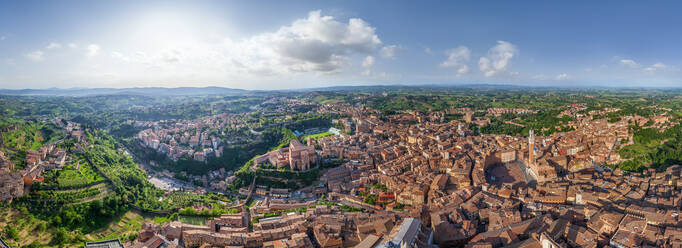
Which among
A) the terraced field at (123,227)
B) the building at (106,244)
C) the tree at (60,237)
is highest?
the tree at (60,237)

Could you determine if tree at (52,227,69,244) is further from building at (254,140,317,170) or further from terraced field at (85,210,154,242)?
building at (254,140,317,170)

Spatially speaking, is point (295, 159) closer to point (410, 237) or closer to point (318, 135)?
point (318, 135)

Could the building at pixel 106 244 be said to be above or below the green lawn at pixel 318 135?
below

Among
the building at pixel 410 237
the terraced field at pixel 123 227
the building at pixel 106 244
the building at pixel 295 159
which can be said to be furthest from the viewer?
the building at pixel 295 159

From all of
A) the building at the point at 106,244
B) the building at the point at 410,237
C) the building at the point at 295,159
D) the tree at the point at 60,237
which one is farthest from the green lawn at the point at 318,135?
the building at the point at 410,237

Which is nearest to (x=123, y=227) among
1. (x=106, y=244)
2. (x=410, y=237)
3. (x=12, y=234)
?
(x=106, y=244)

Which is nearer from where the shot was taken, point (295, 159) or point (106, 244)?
point (106, 244)

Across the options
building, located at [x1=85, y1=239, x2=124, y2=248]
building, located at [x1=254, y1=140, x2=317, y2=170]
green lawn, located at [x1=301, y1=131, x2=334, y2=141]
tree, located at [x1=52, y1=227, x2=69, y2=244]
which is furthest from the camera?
green lawn, located at [x1=301, y1=131, x2=334, y2=141]

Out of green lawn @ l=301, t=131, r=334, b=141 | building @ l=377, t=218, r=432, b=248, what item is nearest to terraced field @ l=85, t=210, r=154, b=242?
building @ l=377, t=218, r=432, b=248

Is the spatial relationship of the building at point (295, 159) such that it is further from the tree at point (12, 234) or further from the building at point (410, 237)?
the tree at point (12, 234)

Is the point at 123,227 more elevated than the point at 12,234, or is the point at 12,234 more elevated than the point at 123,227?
the point at 12,234

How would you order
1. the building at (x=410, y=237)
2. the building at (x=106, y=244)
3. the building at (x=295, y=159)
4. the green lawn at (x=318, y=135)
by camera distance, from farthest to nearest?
the green lawn at (x=318, y=135) < the building at (x=295, y=159) < the building at (x=106, y=244) < the building at (x=410, y=237)

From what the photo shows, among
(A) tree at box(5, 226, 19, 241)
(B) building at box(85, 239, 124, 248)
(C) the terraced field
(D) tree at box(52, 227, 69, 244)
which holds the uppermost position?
(A) tree at box(5, 226, 19, 241)
